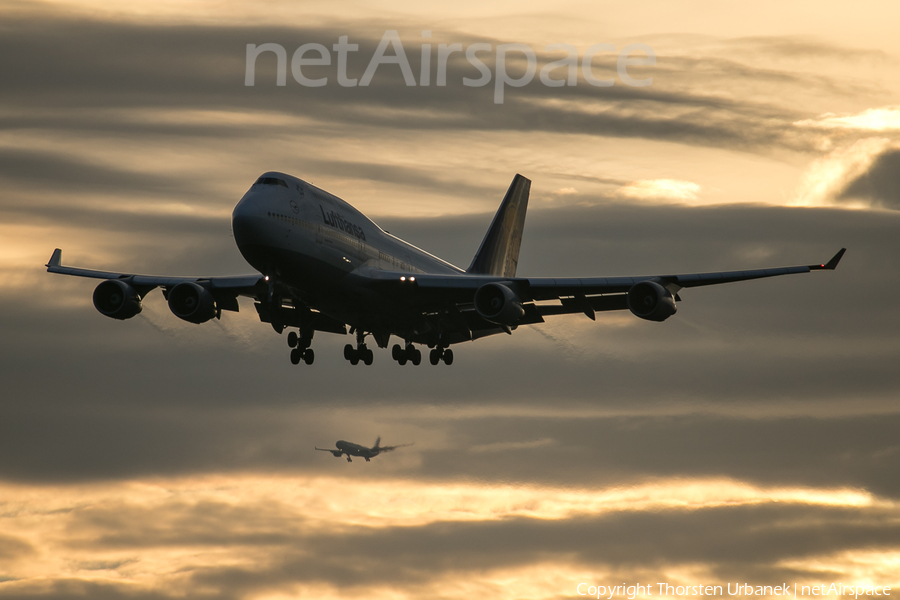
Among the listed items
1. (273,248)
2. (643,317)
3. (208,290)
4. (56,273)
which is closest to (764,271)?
(643,317)

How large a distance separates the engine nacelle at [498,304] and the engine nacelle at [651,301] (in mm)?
5707

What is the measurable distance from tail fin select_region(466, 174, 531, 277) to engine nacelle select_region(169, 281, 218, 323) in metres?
26.0

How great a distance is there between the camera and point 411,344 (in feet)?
206

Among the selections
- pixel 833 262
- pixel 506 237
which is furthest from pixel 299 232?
pixel 506 237

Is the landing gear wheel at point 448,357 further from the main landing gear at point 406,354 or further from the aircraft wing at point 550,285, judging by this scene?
the aircraft wing at point 550,285

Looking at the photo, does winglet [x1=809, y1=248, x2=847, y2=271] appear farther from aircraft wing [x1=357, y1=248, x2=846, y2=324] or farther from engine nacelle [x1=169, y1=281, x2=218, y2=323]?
engine nacelle [x1=169, y1=281, x2=218, y2=323]

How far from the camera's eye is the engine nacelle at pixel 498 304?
51.5 metres

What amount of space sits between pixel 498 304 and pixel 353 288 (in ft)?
24.7

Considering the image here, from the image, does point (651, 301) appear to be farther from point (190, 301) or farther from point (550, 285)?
point (190, 301)

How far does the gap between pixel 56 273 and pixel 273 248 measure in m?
20.0

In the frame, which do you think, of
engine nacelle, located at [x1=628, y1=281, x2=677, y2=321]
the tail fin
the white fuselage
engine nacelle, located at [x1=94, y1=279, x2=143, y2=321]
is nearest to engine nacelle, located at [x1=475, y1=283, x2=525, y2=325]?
engine nacelle, located at [x1=628, y1=281, x2=677, y2=321]

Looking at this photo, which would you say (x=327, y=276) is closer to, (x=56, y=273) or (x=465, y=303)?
(x=465, y=303)

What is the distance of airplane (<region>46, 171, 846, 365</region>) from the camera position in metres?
48.6

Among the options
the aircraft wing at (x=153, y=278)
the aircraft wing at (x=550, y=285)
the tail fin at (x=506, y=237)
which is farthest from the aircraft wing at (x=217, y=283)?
the tail fin at (x=506, y=237)
